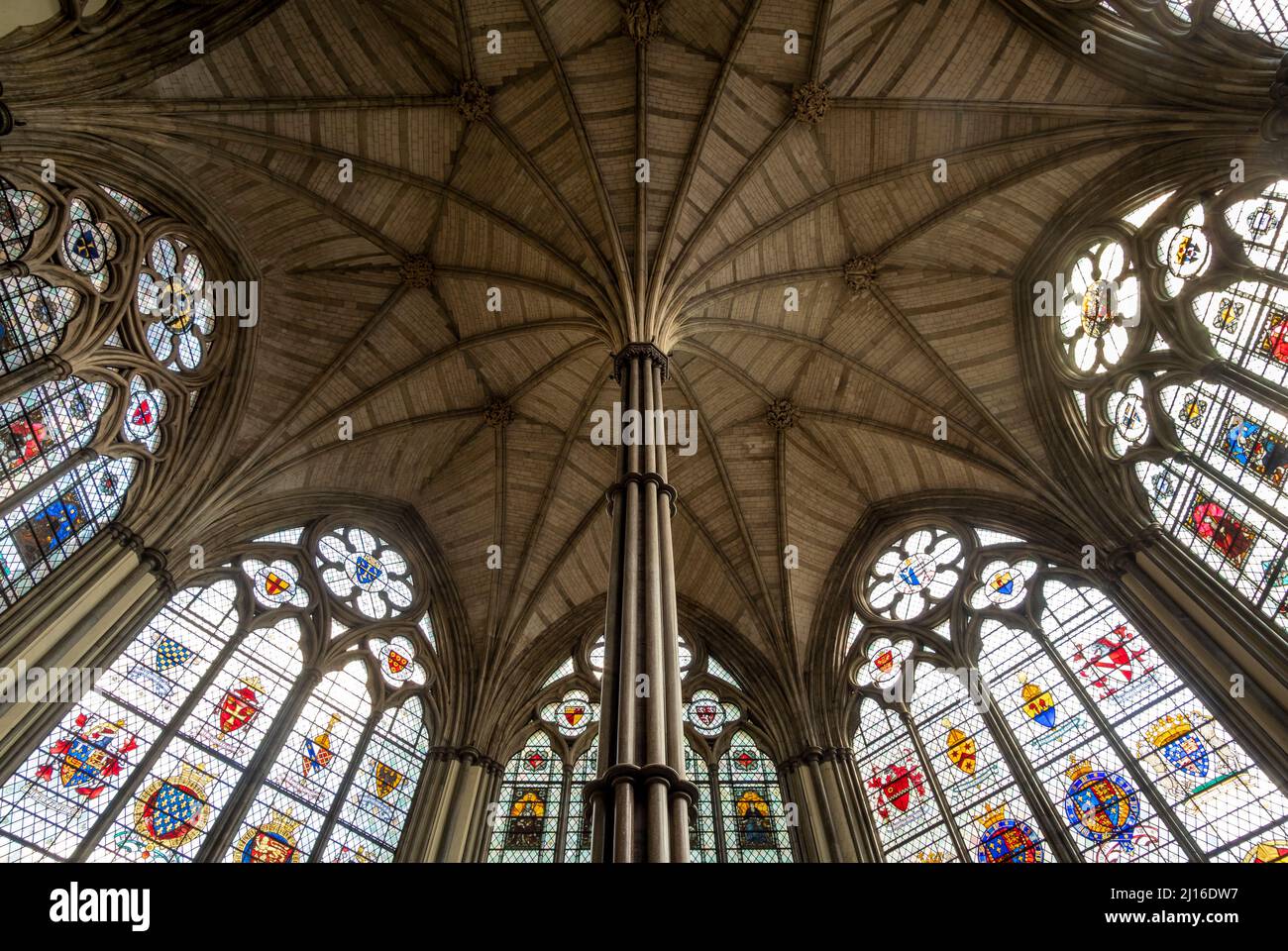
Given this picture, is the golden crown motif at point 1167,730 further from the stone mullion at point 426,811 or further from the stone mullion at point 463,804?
the stone mullion at point 426,811

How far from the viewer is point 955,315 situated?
18.2 meters

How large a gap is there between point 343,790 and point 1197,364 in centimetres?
1509

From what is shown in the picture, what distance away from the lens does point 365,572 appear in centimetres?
1858

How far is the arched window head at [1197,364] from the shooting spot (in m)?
12.7

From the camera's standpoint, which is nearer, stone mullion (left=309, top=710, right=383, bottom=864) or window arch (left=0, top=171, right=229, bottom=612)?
window arch (left=0, top=171, right=229, bottom=612)

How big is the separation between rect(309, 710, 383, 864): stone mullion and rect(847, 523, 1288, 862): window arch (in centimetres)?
867

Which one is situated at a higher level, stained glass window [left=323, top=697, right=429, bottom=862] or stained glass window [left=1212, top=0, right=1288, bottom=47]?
stained glass window [left=1212, top=0, right=1288, bottom=47]

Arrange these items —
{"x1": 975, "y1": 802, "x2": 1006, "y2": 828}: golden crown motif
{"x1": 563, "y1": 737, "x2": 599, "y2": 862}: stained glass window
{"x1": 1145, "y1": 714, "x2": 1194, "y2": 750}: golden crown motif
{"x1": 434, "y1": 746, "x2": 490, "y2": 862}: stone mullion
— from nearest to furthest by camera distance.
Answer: {"x1": 1145, "y1": 714, "x2": 1194, "y2": 750}: golden crown motif < {"x1": 975, "y1": 802, "x2": 1006, "y2": 828}: golden crown motif < {"x1": 434, "y1": 746, "x2": 490, "y2": 862}: stone mullion < {"x1": 563, "y1": 737, "x2": 599, "y2": 862}: stained glass window

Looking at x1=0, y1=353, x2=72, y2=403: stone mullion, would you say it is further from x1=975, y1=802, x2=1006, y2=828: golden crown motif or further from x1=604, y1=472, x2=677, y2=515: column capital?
x1=975, y1=802, x2=1006, y2=828: golden crown motif

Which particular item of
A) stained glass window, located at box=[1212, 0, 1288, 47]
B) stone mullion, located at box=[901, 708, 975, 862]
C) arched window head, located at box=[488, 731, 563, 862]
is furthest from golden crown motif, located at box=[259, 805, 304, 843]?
stained glass window, located at box=[1212, 0, 1288, 47]

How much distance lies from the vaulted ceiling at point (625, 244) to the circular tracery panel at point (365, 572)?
3.42 ft

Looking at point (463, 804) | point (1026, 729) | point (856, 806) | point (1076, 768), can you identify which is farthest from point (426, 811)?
Result: point (1076, 768)

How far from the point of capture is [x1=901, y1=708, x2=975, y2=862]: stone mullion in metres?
14.1

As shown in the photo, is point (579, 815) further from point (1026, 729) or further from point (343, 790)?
point (1026, 729)
